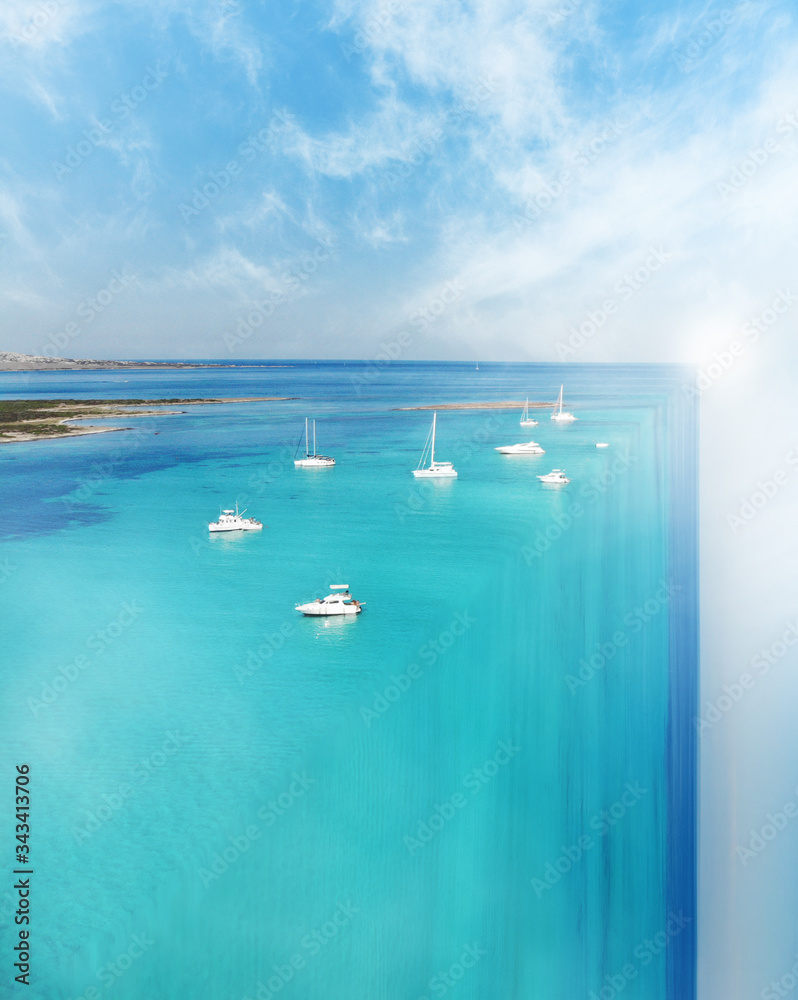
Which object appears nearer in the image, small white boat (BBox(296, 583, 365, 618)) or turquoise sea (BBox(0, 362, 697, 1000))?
turquoise sea (BBox(0, 362, 697, 1000))

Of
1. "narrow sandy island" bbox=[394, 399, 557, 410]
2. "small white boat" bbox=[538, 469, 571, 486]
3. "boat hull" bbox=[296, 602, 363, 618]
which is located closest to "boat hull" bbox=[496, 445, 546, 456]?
"small white boat" bbox=[538, 469, 571, 486]

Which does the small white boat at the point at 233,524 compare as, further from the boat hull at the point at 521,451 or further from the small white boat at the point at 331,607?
the boat hull at the point at 521,451

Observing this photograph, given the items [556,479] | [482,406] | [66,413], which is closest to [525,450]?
[556,479]

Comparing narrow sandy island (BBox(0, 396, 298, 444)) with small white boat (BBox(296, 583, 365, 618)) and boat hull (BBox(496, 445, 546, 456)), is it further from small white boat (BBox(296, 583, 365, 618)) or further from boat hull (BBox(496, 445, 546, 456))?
small white boat (BBox(296, 583, 365, 618))

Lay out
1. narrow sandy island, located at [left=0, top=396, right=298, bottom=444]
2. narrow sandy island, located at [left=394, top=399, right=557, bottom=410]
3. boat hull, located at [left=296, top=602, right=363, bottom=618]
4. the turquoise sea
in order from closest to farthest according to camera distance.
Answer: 1. the turquoise sea
2. boat hull, located at [left=296, top=602, right=363, bottom=618]
3. narrow sandy island, located at [left=0, top=396, right=298, bottom=444]
4. narrow sandy island, located at [left=394, top=399, right=557, bottom=410]

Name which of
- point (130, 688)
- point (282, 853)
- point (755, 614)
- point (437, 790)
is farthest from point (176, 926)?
point (755, 614)

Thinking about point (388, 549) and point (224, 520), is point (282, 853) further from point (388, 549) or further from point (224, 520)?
point (224, 520)
